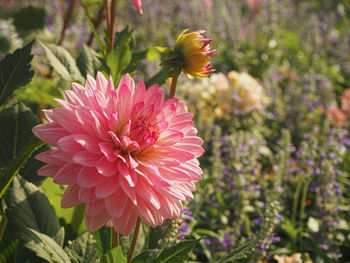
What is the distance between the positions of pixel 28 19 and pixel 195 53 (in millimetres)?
812

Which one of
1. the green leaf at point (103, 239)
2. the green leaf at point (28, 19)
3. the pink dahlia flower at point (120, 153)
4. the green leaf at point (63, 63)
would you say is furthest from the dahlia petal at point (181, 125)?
the green leaf at point (28, 19)

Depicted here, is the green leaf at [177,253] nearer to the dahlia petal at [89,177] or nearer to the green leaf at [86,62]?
the dahlia petal at [89,177]

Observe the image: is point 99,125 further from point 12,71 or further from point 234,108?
point 234,108

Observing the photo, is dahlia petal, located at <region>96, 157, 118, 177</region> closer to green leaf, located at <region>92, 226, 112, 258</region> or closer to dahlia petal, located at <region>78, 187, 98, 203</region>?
dahlia petal, located at <region>78, 187, 98, 203</region>

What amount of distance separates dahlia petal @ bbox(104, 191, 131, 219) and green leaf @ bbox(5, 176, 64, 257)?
18 centimetres

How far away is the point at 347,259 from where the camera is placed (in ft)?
3.78

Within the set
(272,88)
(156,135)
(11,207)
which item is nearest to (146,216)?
(156,135)

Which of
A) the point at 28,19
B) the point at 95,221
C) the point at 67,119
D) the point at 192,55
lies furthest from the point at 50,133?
the point at 28,19

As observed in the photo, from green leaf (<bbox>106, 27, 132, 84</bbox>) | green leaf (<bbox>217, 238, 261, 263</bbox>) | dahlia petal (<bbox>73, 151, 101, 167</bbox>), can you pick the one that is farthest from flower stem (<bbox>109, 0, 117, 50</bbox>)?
green leaf (<bbox>217, 238, 261, 263</bbox>)

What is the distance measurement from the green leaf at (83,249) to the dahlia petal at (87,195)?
0.24m

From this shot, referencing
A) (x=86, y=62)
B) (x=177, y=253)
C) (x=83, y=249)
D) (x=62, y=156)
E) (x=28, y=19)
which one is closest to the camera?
(x=62, y=156)

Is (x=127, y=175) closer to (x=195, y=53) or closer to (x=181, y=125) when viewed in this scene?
(x=181, y=125)

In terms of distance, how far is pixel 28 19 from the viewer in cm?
114

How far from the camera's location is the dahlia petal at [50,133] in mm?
456
